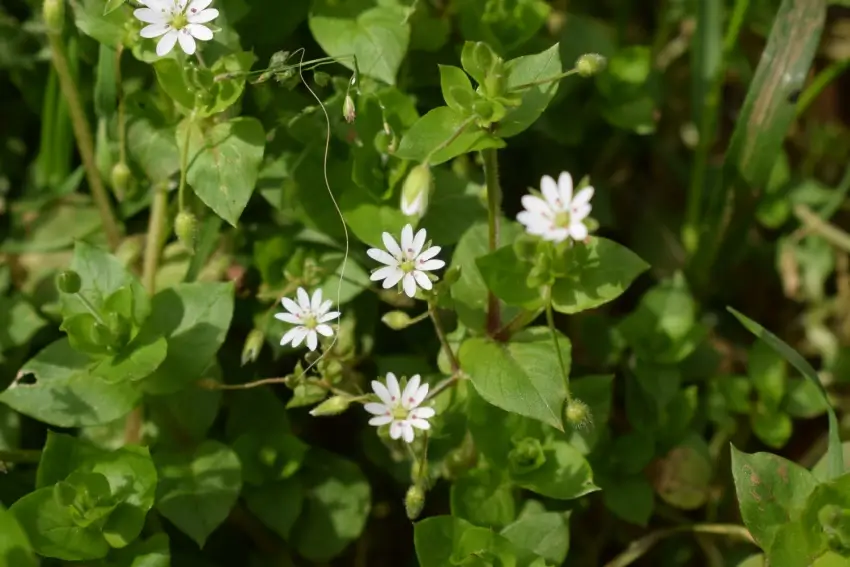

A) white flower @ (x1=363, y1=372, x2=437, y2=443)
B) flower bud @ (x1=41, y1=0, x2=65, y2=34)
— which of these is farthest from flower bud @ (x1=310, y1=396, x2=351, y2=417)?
flower bud @ (x1=41, y1=0, x2=65, y2=34)

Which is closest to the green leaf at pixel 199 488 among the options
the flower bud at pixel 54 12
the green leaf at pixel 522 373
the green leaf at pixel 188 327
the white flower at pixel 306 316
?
the green leaf at pixel 188 327

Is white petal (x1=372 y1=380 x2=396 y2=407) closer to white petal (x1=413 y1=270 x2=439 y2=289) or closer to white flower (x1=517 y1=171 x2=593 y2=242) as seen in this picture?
white petal (x1=413 y1=270 x2=439 y2=289)

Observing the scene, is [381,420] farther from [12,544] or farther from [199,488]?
[12,544]

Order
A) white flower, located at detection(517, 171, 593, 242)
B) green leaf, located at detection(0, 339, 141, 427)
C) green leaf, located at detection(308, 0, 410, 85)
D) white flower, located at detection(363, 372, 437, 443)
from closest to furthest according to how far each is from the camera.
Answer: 1. white flower, located at detection(517, 171, 593, 242)
2. white flower, located at detection(363, 372, 437, 443)
3. green leaf, located at detection(0, 339, 141, 427)
4. green leaf, located at detection(308, 0, 410, 85)

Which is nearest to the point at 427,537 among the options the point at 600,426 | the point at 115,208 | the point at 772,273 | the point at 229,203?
the point at 600,426

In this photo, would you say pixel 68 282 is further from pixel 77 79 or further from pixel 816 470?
pixel 816 470

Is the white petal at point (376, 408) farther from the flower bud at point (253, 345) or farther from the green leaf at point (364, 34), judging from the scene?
the green leaf at point (364, 34)
